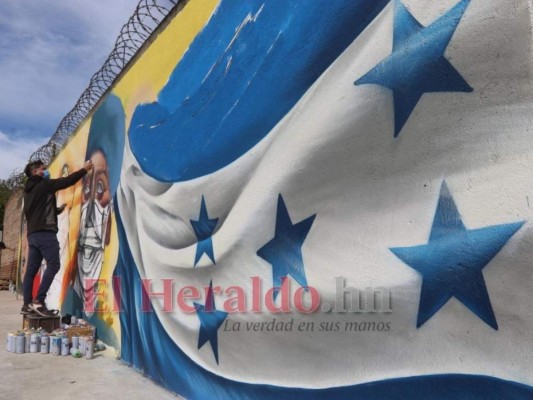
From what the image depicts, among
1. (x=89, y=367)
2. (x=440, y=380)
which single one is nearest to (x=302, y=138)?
(x=440, y=380)

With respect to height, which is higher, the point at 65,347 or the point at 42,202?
the point at 42,202

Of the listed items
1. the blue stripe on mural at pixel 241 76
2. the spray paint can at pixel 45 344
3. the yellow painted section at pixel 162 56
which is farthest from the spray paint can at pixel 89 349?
the yellow painted section at pixel 162 56

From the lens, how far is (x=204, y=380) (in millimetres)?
2951

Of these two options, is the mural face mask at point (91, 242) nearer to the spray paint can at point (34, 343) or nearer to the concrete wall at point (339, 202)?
the spray paint can at point (34, 343)

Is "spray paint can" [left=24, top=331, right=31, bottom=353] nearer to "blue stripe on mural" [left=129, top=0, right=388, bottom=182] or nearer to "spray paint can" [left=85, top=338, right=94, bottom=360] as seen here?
"spray paint can" [left=85, top=338, right=94, bottom=360]

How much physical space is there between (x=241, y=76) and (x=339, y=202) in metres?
1.10

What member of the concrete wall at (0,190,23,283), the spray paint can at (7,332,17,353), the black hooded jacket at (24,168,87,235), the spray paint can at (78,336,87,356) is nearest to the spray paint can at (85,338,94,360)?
the spray paint can at (78,336,87,356)

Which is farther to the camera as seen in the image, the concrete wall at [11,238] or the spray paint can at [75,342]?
the concrete wall at [11,238]

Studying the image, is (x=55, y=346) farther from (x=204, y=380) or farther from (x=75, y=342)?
(x=204, y=380)

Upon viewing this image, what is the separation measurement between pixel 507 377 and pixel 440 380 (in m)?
0.25

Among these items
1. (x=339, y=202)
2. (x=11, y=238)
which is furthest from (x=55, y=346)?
(x=11, y=238)

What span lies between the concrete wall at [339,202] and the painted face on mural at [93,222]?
55.7 inches

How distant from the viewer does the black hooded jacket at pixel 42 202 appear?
5.57 meters

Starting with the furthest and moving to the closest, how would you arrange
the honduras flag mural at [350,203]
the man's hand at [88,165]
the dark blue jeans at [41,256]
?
the man's hand at [88,165] → the dark blue jeans at [41,256] → the honduras flag mural at [350,203]
